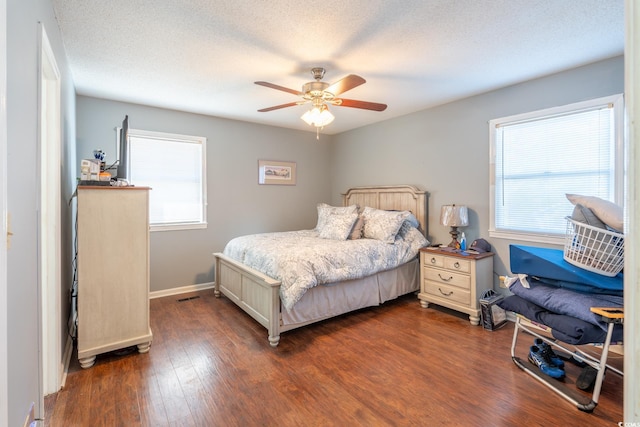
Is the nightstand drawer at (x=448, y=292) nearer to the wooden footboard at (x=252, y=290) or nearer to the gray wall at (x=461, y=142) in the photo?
the gray wall at (x=461, y=142)

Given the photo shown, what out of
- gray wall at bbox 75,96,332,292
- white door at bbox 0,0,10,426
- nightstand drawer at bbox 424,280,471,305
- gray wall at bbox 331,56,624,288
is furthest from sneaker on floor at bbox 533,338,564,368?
gray wall at bbox 75,96,332,292

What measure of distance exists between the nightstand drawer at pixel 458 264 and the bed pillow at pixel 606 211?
1280 mm

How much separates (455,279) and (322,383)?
6.43 ft

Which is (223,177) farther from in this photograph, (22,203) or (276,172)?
(22,203)

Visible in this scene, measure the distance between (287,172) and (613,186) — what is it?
13.4ft

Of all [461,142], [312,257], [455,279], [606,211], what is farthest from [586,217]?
[312,257]

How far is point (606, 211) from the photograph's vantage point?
1991 mm

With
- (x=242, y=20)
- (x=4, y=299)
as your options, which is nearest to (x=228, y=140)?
(x=242, y=20)

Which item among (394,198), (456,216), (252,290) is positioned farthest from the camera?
(394,198)

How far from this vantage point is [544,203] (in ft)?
10.2

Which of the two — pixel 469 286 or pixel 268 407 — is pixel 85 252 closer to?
pixel 268 407

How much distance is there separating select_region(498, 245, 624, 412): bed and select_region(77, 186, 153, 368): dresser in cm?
297

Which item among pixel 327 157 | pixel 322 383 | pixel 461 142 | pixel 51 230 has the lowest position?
pixel 322 383

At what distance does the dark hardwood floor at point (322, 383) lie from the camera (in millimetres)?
1816
